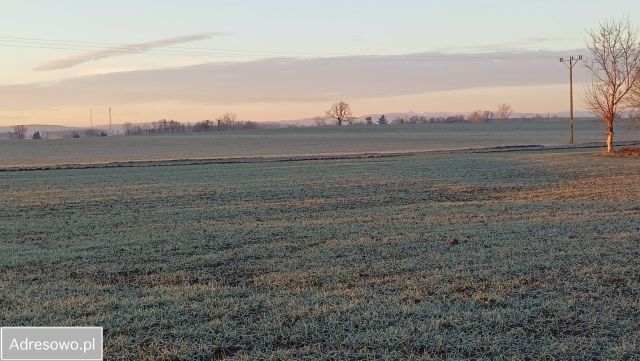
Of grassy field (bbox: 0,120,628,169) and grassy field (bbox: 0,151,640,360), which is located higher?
grassy field (bbox: 0,120,628,169)

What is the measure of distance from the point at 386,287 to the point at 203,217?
9811mm

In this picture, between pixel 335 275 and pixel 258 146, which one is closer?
A: pixel 335 275

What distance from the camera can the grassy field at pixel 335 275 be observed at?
21.1 feet

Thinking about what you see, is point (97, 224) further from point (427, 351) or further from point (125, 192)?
point (427, 351)

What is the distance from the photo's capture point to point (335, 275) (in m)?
9.66

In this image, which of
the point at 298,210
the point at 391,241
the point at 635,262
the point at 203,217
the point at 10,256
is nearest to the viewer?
the point at 635,262

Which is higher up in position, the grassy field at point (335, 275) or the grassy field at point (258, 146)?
the grassy field at point (258, 146)

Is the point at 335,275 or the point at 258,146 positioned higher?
the point at 258,146

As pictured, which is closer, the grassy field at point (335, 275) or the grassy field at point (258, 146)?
the grassy field at point (335, 275)

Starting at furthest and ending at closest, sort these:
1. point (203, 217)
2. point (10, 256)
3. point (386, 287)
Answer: point (203, 217), point (10, 256), point (386, 287)

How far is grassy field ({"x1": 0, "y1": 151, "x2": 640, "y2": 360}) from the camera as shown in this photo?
6.45 m

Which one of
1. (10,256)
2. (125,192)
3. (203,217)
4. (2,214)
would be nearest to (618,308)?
(10,256)

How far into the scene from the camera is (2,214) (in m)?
19.3

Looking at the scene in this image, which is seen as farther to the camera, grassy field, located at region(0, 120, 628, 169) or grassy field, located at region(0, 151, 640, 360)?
grassy field, located at region(0, 120, 628, 169)
